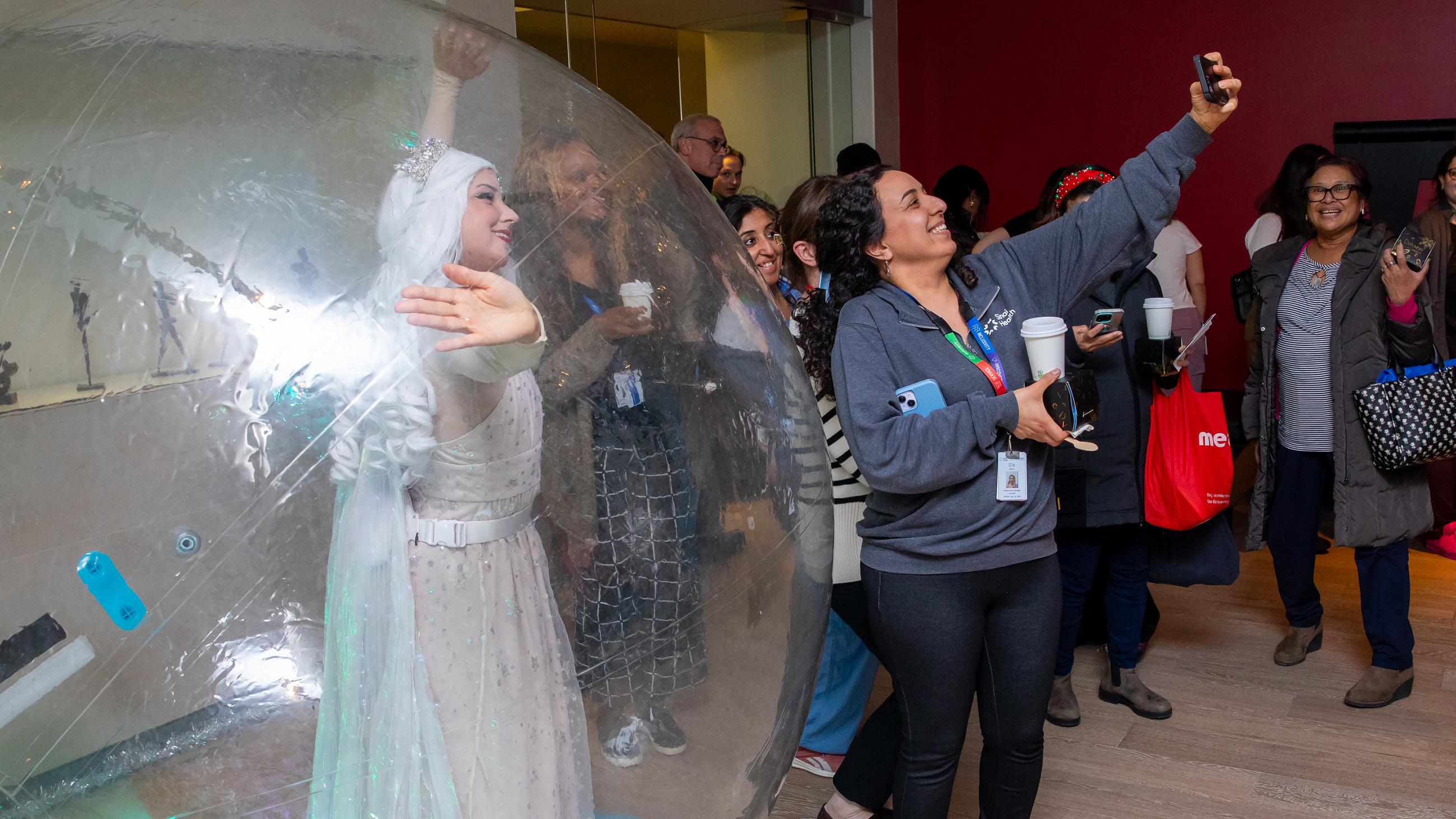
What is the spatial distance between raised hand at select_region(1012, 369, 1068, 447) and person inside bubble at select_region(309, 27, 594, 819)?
91 centimetres

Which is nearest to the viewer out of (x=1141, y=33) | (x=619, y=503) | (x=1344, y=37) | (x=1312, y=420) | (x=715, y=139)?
(x=619, y=503)

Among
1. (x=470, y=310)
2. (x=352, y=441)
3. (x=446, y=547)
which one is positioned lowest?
(x=446, y=547)

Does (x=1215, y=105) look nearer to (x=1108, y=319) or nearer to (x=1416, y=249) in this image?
(x=1108, y=319)

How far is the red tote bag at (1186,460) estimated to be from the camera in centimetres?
278

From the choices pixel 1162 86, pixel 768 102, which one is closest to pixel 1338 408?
pixel 1162 86

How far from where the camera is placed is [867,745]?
2242mm

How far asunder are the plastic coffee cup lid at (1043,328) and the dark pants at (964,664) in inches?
14.8

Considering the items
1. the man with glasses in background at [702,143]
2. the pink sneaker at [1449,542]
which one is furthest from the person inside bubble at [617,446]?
the pink sneaker at [1449,542]

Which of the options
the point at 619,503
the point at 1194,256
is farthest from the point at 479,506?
the point at 1194,256

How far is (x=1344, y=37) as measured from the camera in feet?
18.7

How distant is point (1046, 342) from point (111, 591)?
132cm

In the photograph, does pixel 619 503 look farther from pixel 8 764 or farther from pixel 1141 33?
pixel 1141 33

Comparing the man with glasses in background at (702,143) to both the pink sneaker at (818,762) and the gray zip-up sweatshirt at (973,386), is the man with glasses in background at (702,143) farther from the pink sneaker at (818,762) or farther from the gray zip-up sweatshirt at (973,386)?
the gray zip-up sweatshirt at (973,386)

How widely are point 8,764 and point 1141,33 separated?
660 centimetres
